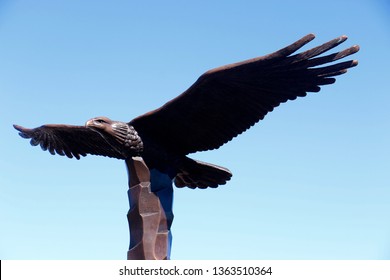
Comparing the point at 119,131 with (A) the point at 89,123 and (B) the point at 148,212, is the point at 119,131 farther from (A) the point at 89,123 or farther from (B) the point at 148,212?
(B) the point at 148,212

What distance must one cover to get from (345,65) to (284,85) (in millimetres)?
801

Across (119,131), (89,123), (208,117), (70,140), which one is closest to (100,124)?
(89,123)

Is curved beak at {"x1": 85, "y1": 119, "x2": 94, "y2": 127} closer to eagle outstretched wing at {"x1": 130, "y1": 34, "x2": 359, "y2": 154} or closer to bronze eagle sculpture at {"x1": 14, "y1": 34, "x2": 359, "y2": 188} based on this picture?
bronze eagle sculpture at {"x1": 14, "y1": 34, "x2": 359, "y2": 188}

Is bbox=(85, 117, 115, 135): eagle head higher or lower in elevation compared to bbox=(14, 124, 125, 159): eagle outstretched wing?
lower

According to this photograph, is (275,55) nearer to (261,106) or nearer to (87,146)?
(261,106)

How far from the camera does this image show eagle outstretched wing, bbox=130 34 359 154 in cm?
673

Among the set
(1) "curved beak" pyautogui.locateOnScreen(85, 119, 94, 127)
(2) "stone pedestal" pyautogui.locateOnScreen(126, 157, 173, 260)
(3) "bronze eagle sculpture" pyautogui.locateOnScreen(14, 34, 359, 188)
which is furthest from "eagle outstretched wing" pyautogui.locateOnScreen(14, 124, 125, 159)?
(2) "stone pedestal" pyautogui.locateOnScreen(126, 157, 173, 260)

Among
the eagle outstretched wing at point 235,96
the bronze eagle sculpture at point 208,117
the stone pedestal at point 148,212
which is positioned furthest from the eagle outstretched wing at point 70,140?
the eagle outstretched wing at point 235,96

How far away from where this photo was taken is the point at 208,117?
7.66m

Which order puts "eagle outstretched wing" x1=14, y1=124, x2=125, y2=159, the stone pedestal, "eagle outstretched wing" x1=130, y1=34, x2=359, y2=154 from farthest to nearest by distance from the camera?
"eagle outstretched wing" x1=14, y1=124, x2=125, y2=159
the stone pedestal
"eagle outstretched wing" x1=130, y1=34, x2=359, y2=154

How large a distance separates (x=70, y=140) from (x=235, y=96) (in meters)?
2.65

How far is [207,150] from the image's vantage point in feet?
26.5

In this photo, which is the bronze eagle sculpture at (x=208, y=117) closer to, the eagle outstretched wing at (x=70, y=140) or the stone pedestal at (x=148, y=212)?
the eagle outstretched wing at (x=70, y=140)

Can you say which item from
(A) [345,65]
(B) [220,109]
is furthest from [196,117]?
(A) [345,65]
